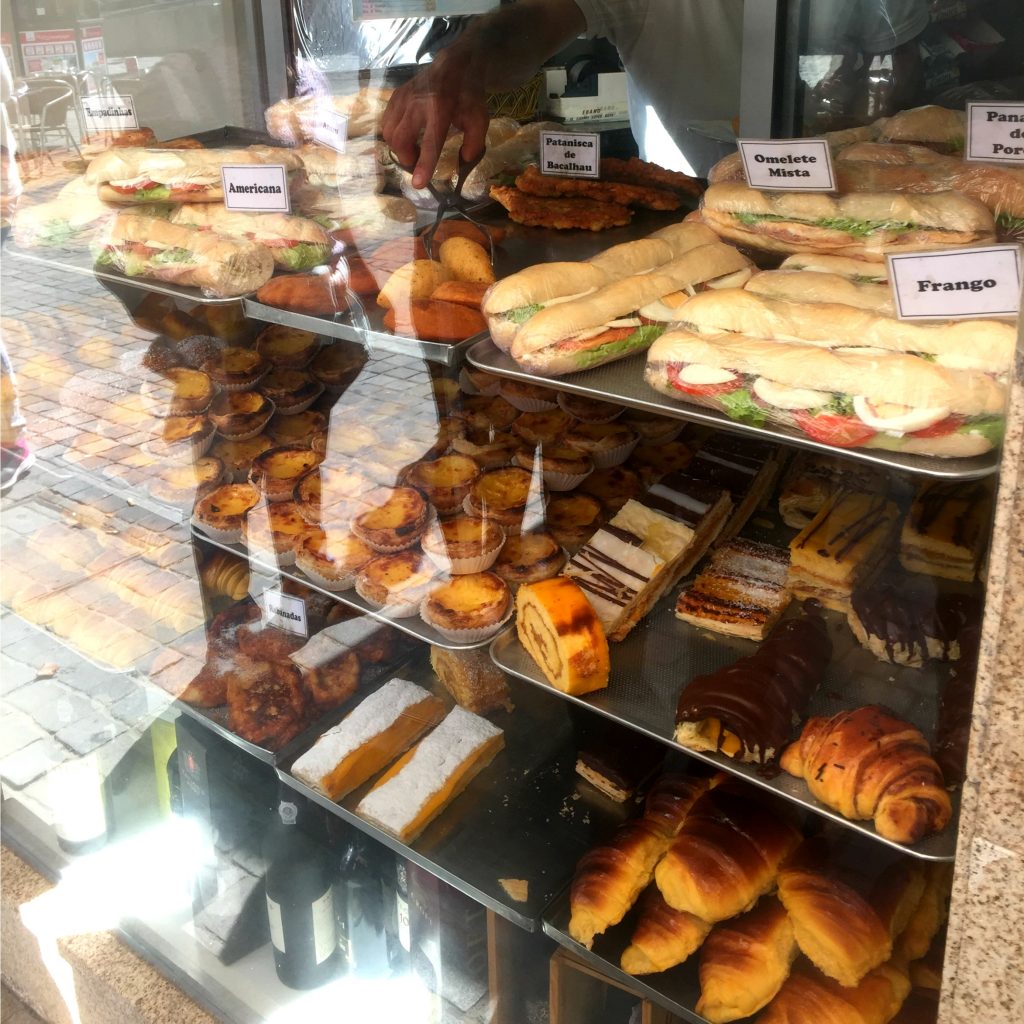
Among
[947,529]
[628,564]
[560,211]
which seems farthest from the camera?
[560,211]

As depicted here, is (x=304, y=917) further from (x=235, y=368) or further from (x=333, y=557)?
(x=235, y=368)

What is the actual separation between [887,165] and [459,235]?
748mm

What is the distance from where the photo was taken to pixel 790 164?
63.1 inches

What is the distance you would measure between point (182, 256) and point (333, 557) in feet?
2.12

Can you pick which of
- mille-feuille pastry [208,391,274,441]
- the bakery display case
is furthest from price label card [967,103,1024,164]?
mille-feuille pastry [208,391,274,441]

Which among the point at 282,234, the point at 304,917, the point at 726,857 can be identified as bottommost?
the point at 304,917

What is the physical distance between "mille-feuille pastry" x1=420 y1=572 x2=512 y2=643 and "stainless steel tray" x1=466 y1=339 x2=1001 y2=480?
46 cm

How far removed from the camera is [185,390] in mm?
2385

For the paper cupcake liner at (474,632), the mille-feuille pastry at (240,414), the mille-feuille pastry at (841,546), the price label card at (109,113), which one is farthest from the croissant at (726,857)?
the price label card at (109,113)

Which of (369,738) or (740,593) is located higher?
(740,593)

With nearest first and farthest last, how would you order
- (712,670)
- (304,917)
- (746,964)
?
(746,964) < (712,670) < (304,917)

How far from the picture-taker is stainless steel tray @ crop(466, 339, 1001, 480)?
3.74ft

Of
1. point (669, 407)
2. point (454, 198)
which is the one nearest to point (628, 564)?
point (669, 407)

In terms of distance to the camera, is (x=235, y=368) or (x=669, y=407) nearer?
(x=669, y=407)
